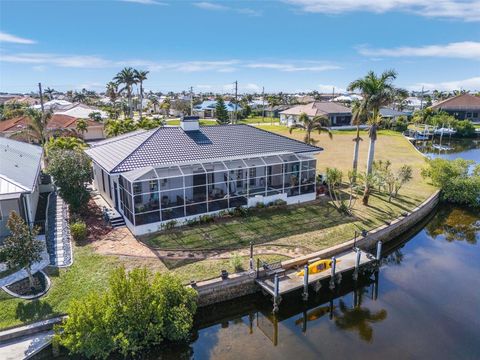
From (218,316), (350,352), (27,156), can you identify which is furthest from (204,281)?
(27,156)

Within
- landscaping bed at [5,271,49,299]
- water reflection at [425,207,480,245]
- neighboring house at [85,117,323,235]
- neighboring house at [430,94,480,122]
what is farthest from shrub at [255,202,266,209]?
neighboring house at [430,94,480,122]

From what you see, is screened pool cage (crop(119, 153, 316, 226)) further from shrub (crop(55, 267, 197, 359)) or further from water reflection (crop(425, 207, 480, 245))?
water reflection (crop(425, 207, 480, 245))

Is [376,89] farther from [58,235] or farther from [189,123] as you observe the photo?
[58,235]

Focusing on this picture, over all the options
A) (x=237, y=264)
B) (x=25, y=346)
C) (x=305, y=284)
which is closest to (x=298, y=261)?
(x=305, y=284)

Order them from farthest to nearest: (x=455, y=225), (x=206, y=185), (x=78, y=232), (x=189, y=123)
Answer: (x=455, y=225)
(x=189, y=123)
(x=206, y=185)
(x=78, y=232)

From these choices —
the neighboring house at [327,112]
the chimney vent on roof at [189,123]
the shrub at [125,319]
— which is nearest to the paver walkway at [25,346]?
the shrub at [125,319]
